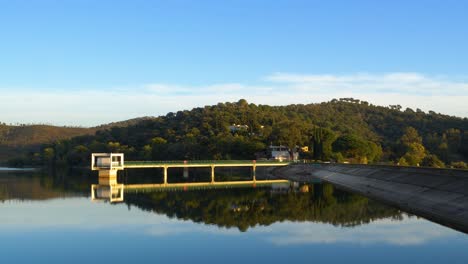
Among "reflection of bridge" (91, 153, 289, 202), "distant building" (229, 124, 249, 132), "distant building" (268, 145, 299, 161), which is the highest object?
"distant building" (229, 124, 249, 132)

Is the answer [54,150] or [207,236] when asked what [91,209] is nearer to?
[207,236]

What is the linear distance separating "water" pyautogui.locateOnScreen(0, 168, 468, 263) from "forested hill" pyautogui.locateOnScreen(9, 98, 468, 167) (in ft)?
236

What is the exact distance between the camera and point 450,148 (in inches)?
5743

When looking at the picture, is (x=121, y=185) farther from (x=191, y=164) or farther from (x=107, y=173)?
(x=191, y=164)

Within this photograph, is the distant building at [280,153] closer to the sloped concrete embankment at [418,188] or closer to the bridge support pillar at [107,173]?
the sloped concrete embankment at [418,188]

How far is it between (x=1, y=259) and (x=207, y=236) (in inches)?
516

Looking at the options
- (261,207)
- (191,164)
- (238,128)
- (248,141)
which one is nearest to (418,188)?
(261,207)

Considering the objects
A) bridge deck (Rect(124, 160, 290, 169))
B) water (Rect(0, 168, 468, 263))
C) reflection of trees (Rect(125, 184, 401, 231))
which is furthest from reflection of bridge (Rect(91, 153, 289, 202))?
water (Rect(0, 168, 468, 263))

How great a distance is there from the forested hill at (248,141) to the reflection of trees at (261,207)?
197ft

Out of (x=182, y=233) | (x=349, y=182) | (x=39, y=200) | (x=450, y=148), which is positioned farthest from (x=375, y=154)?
(x=182, y=233)

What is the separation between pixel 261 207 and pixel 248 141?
80.0m

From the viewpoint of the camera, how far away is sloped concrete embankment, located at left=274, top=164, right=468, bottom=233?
41.9m

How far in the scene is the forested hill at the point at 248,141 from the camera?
5074 inches

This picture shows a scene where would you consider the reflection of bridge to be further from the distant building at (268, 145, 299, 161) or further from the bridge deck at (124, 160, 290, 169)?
the distant building at (268, 145, 299, 161)
